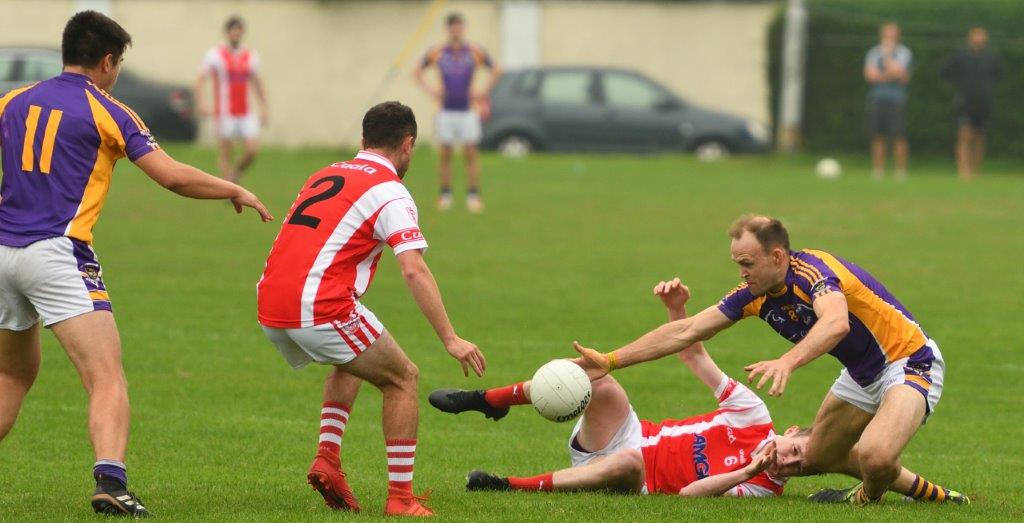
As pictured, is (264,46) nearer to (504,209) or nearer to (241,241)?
(504,209)

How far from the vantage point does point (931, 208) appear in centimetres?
2184

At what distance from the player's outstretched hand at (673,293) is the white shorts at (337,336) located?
70.9 inches

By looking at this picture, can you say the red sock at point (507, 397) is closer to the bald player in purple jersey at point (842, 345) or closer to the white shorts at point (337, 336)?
the bald player in purple jersey at point (842, 345)

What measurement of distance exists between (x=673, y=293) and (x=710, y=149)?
23.8 metres

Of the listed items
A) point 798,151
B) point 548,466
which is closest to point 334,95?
point 798,151

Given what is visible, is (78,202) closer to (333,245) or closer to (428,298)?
(333,245)

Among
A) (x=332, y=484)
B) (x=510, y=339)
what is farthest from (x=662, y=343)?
(x=510, y=339)

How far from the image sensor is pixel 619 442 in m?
7.88

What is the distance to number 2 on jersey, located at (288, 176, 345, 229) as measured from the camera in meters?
6.79

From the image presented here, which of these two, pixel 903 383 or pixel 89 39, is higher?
pixel 89 39

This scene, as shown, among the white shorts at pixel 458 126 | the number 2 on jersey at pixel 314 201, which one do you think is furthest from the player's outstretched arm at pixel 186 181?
the white shorts at pixel 458 126

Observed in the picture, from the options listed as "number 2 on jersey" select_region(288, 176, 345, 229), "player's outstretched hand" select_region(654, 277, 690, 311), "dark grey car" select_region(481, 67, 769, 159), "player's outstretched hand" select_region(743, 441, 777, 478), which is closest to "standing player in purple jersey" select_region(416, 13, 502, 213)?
"dark grey car" select_region(481, 67, 769, 159)

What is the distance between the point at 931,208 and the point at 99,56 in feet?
55.9

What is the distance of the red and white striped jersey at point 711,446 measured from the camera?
7.86 metres
